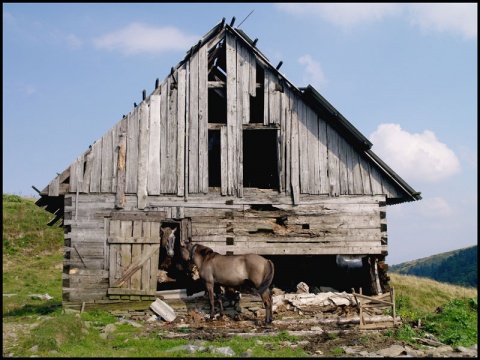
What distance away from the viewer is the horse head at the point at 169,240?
15.3 metres

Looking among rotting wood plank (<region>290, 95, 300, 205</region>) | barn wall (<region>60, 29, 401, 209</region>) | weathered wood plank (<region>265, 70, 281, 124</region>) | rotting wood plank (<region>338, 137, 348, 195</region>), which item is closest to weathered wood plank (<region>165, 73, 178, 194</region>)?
barn wall (<region>60, 29, 401, 209</region>)

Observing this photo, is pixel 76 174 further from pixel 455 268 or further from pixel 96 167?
pixel 455 268

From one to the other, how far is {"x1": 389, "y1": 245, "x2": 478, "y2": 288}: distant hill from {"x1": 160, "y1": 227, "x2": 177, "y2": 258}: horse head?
40.4m

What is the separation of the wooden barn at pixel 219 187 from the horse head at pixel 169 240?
397 mm

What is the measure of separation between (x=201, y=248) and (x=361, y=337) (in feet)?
16.7

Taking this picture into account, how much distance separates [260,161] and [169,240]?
762 cm

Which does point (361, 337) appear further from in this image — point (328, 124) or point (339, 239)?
point (328, 124)

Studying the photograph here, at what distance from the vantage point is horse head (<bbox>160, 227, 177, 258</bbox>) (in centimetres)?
1533

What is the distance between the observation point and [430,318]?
13703 millimetres

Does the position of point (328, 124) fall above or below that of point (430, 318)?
above

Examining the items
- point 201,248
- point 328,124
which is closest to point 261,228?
point 201,248

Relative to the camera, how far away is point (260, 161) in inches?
856

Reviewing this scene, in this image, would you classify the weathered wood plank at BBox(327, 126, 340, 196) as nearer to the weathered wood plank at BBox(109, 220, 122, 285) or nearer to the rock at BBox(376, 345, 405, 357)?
the rock at BBox(376, 345, 405, 357)

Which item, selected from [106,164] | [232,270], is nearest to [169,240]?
[232,270]
